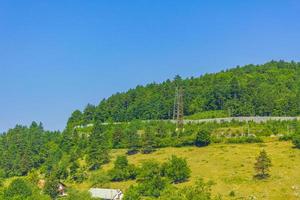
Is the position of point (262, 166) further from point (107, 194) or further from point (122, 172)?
point (122, 172)

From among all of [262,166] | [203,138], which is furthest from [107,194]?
[203,138]

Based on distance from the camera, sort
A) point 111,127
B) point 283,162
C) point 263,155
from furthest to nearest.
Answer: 1. point 111,127
2. point 283,162
3. point 263,155

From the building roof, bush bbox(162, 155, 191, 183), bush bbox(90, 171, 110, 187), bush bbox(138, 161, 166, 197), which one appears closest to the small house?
the building roof

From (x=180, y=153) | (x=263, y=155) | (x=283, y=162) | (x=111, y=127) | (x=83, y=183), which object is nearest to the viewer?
(x=263, y=155)

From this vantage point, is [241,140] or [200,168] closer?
[200,168]

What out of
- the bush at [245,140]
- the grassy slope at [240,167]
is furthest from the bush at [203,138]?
the bush at [245,140]

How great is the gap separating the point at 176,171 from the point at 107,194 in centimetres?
1679

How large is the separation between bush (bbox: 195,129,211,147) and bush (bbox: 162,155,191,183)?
25255 mm

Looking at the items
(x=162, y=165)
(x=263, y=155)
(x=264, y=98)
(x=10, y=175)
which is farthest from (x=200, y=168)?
(x=264, y=98)

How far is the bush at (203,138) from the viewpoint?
144 meters

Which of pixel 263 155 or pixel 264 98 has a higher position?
pixel 264 98

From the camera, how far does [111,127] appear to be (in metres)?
186

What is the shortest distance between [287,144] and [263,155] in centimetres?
2635

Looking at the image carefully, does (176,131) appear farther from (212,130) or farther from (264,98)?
(264,98)
